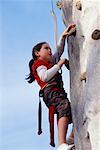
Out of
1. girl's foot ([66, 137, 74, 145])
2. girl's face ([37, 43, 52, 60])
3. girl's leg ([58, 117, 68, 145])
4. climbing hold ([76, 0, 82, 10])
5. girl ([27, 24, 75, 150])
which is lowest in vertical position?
girl's foot ([66, 137, 74, 145])

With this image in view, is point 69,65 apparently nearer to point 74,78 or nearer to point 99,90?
point 74,78

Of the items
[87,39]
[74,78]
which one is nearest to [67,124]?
[74,78]

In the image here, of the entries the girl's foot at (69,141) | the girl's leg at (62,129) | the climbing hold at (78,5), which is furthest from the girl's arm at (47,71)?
the girl's foot at (69,141)

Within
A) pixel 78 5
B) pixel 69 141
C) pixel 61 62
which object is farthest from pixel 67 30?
pixel 69 141

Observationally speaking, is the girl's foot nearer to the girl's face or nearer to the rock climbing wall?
the rock climbing wall

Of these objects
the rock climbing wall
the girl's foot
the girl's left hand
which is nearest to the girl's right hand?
the rock climbing wall

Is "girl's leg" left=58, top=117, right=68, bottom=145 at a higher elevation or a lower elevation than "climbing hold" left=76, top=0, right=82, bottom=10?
lower

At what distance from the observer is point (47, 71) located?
9000 mm

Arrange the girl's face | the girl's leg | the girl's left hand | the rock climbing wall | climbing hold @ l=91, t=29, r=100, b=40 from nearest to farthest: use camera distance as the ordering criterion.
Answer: the rock climbing wall
climbing hold @ l=91, t=29, r=100, b=40
the girl's leg
the girl's left hand
the girl's face

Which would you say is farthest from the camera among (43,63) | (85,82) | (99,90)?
(43,63)

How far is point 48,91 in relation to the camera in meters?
9.17

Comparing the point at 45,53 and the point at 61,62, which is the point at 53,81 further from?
the point at 45,53

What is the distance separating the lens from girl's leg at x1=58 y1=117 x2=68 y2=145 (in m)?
8.88

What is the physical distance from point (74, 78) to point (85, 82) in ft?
2.17
